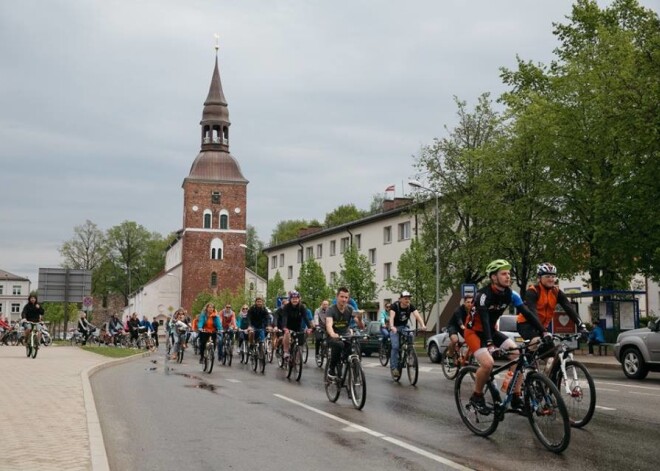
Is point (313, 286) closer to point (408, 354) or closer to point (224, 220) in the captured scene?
point (408, 354)

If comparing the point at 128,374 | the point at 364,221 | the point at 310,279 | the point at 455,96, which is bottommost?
the point at 128,374

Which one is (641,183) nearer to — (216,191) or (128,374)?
(128,374)

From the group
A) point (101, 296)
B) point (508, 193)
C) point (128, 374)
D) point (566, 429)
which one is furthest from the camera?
point (101, 296)

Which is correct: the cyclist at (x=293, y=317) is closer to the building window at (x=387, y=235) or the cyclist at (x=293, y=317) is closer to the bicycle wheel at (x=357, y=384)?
the bicycle wheel at (x=357, y=384)

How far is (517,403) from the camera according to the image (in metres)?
8.69

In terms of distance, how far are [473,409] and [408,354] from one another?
7.45m

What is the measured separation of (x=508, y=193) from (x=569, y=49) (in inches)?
313

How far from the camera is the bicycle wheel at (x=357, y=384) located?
11594mm

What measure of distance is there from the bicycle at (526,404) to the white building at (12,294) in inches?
6338

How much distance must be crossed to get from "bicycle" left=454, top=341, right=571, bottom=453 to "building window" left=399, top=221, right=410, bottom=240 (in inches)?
1865

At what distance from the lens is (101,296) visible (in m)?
132

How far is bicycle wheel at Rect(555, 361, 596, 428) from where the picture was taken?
8.96 metres

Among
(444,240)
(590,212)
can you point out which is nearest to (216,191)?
(444,240)

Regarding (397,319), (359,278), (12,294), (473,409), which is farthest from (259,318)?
(12,294)
